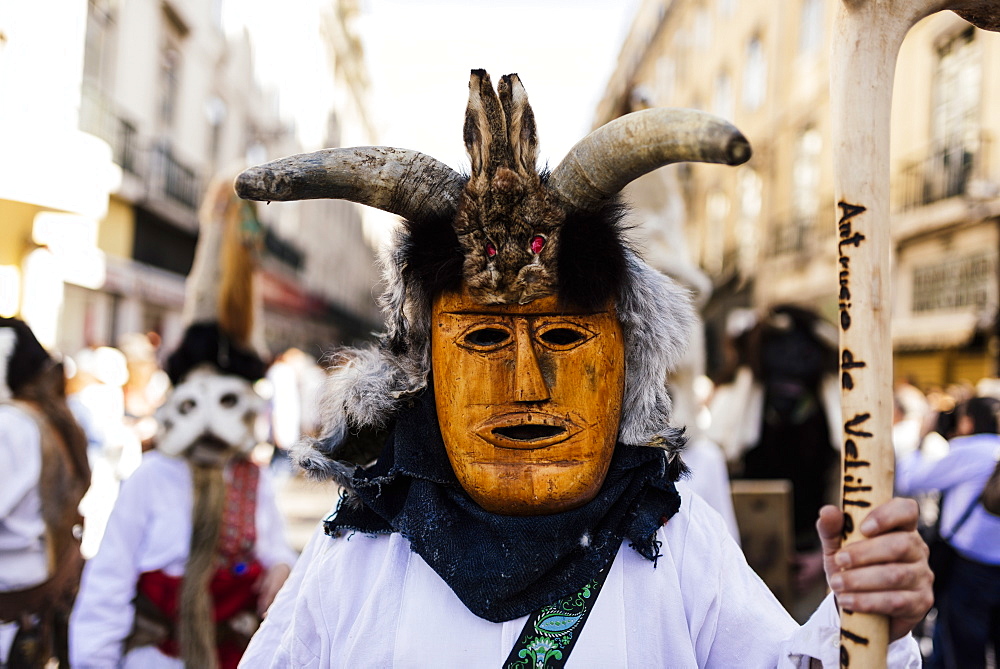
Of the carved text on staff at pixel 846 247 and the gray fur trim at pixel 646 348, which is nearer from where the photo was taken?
the carved text on staff at pixel 846 247

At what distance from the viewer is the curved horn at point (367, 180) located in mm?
1435

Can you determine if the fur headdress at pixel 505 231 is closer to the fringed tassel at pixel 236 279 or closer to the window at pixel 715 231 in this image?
the fringed tassel at pixel 236 279

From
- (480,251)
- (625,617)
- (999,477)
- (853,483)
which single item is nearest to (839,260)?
(853,483)

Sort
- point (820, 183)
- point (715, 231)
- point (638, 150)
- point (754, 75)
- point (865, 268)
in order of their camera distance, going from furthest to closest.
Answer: point (715, 231), point (754, 75), point (820, 183), point (638, 150), point (865, 268)

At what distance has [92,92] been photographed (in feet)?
35.4

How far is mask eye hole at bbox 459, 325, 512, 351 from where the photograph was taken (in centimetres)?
158

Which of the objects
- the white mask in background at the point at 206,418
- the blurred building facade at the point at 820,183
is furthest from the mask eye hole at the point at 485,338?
the blurred building facade at the point at 820,183

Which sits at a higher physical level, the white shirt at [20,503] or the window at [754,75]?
the window at [754,75]

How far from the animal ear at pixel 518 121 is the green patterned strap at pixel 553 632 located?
32.6 inches

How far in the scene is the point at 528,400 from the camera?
5.01ft

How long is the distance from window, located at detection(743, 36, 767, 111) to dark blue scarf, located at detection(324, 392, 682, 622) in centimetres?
1961

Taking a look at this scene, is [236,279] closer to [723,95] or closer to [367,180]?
[367,180]

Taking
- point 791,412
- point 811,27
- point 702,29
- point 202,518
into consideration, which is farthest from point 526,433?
point 702,29

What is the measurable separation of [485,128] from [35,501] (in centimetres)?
267
